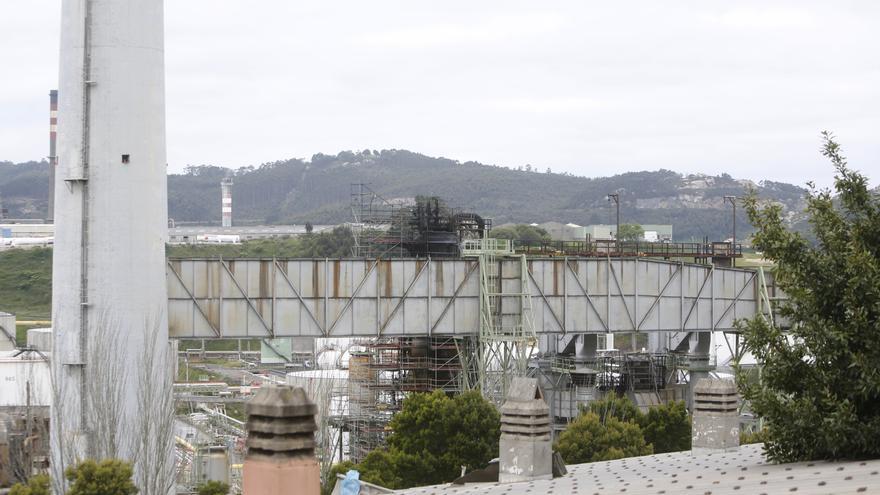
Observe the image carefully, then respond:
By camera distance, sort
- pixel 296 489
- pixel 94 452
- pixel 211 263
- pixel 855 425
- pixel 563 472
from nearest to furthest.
Answer: pixel 296 489 < pixel 855 425 < pixel 563 472 < pixel 94 452 < pixel 211 263

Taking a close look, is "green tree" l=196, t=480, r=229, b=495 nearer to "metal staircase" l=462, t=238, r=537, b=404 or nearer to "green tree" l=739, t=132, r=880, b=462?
"metal staircase" l=462, t=238, r=537, b=404

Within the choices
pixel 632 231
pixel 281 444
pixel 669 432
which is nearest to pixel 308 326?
pixel 669 432

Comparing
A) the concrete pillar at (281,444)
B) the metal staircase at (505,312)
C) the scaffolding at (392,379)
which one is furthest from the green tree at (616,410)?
the concrete pillar at (281,444)

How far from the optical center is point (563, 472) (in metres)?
20.9

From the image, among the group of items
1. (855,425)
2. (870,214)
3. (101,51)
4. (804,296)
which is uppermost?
(101,51)

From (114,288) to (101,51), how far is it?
5917mm

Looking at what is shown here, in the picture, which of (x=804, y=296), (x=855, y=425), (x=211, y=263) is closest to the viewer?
(x=855, y=425)

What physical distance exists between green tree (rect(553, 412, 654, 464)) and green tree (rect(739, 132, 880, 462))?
24.5 metres

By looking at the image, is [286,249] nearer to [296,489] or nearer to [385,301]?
[385,301]

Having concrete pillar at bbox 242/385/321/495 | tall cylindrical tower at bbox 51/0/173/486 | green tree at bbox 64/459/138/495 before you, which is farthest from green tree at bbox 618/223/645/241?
concrete pillar at bbox 242/385/321/495

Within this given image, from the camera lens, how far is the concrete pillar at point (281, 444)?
37.5 ft

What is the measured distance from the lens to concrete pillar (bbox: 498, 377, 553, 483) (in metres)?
19.8

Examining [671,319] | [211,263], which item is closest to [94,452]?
[211,263]

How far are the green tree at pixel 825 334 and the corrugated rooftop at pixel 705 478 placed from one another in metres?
0.45
